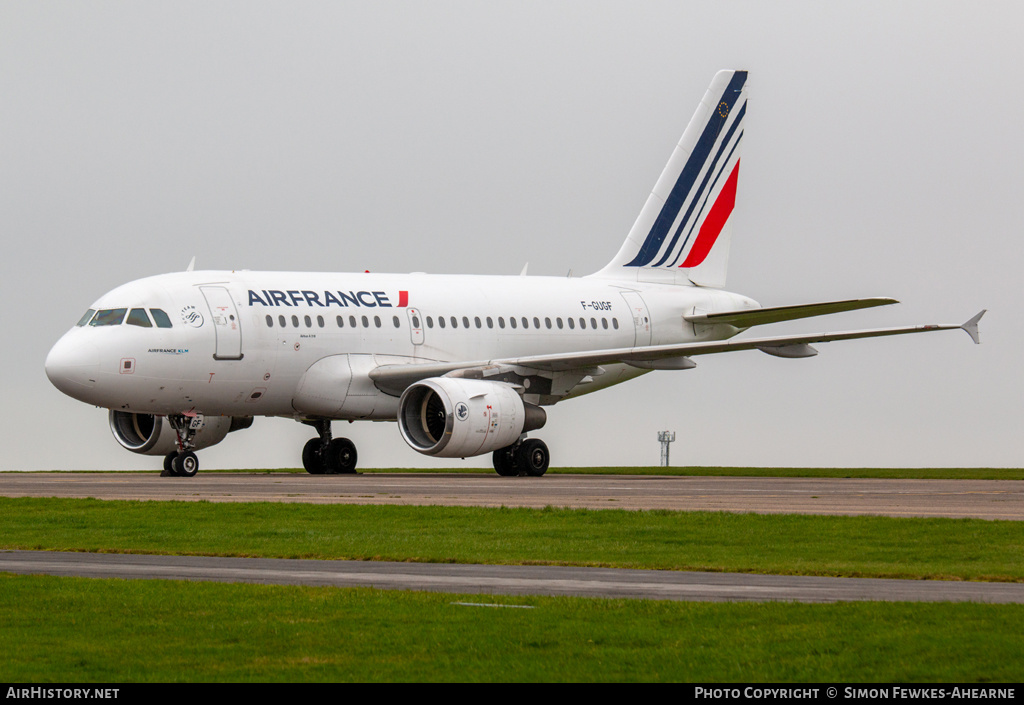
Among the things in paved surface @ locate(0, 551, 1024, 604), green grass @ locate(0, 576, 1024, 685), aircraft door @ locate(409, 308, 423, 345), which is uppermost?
aircraft door @ locate(409, 308, 423, 345)

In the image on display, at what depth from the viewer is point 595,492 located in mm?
31953

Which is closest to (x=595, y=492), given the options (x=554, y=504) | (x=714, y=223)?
(x=554, y=504)

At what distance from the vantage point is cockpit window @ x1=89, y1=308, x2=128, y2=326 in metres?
36.2

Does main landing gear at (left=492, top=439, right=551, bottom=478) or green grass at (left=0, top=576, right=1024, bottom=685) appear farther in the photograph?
main landing gear at (left=492, top=439, right=551, bottom=478)

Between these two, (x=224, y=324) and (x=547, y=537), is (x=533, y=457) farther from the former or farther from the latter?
(x=547, y=537)

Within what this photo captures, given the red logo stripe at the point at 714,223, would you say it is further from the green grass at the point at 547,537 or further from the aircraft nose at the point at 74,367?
the green grass at the point at 547,537

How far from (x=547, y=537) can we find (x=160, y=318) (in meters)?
17.4

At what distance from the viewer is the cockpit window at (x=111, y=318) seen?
36.2 m

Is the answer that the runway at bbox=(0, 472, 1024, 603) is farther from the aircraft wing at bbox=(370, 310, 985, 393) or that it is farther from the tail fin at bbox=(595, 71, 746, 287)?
the tail fin at bbox=(595, 71, 746, 287)

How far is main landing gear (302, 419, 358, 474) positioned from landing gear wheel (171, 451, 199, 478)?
16.2 feet

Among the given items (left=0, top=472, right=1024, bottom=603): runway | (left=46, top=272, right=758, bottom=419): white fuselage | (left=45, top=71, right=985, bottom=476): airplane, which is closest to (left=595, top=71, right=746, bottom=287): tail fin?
(left=45, top=71, right=985, bottom=476): airplane

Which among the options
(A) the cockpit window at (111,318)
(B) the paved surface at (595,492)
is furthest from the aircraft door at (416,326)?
(A) the cockpit window at (111,318)

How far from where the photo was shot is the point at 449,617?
43.2 feet

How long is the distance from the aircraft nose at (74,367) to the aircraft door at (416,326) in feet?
28.4
